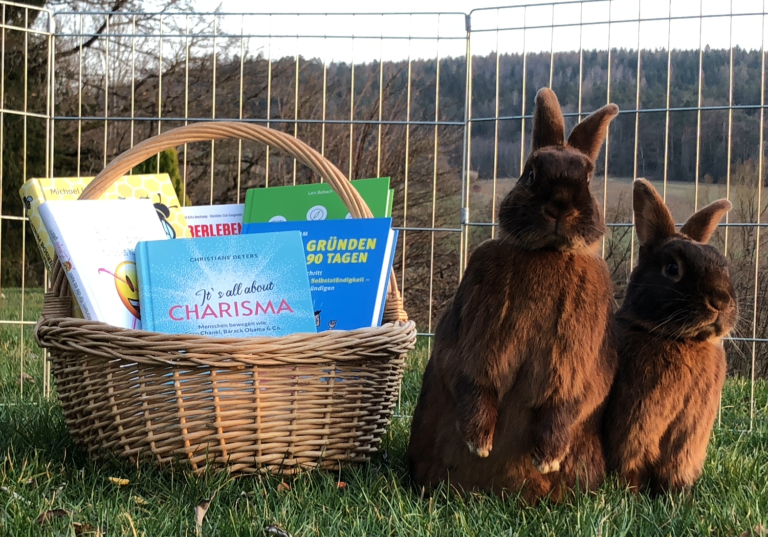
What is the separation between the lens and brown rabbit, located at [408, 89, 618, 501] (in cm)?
163

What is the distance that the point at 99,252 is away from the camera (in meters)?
2.17

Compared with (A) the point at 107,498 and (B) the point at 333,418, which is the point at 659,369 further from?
(A) the point at 107,498

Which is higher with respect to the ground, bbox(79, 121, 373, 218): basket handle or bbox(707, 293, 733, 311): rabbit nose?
bbox(79, 121, 373, 218): basket handle

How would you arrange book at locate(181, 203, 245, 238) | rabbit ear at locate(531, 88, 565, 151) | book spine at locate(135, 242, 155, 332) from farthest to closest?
book at locate(181, 203, 245, 238), book spine at locate(135, 242, 155, 332), rabbit ear at locate(531, 88, 565, 151)

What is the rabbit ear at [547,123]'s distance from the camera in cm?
184

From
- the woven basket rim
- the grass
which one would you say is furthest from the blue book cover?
the grass

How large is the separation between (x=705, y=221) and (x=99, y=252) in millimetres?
1752

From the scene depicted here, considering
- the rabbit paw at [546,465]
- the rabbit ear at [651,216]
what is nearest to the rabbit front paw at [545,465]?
the rabbit paw at [546,465]

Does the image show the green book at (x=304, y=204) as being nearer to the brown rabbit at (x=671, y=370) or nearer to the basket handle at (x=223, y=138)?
the basket handle at (x=223, y=138)

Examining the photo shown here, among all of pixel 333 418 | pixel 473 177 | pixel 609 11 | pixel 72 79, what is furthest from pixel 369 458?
pixel 72 79

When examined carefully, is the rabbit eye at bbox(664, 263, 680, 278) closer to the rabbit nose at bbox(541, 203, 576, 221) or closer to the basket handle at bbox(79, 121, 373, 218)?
the rabbit nose at bbox(541, 203, 576, 221)

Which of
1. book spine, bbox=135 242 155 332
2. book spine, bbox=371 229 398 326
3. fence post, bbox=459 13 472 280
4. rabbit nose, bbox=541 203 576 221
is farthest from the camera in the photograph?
fence post, bbox=459 13 472 280

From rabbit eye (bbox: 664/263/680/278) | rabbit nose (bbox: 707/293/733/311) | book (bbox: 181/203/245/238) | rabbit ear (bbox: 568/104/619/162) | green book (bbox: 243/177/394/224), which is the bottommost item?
rabbit nose (bbox: 707/293/733/311)

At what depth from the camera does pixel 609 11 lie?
10.4ft
